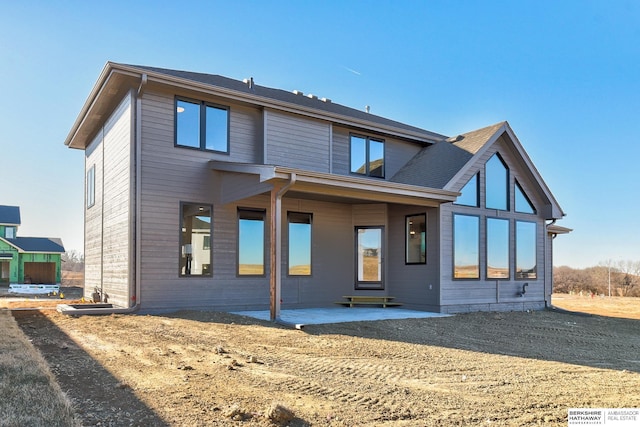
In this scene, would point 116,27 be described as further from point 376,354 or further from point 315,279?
point 376,354

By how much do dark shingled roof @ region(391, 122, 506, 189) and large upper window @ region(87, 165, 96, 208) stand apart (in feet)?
29.5

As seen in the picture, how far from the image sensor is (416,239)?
13.0m

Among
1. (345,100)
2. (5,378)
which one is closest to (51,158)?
(345,100)

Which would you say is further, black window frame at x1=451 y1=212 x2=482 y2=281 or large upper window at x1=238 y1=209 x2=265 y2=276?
black window frame at x1=451 y1=212 x2=482 y2=281

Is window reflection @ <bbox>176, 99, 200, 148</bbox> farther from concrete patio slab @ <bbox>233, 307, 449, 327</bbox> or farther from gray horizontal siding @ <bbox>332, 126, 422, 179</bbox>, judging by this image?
concrete patio slab @ <bbox>233, 307, 449, 327</bbox>

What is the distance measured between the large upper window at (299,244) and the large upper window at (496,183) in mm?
5287

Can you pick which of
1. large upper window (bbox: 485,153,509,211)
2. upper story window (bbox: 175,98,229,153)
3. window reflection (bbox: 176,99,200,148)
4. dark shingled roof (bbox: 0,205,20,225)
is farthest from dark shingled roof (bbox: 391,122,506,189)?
dark shingled roof (bbox: 0,205,20,225)

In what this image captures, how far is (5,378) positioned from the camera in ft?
15.5

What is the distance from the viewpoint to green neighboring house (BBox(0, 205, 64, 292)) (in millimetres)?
29109

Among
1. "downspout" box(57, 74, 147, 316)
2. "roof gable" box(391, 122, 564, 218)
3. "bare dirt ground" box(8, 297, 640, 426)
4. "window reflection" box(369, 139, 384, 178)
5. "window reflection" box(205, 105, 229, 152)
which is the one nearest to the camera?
"bare dirt ground" box(8, 297, 640, 426)

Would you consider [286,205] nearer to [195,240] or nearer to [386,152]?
[195,240]

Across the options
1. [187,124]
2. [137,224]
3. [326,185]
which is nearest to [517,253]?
[326,185]

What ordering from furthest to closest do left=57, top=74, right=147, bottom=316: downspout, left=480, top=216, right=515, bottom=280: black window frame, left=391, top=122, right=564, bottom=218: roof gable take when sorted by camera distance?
left=480, top=216, right=515, bottom=280: black window frame < left=391, top=122, right=564, bottom=218: roof gable < left=57, top=74, right=147, bottom=316: downspout

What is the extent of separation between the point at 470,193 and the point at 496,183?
1161mm
